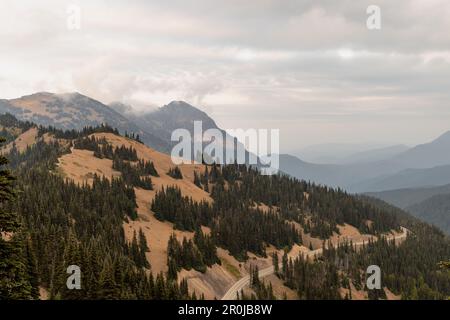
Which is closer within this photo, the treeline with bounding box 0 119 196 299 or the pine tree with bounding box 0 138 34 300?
the pine tree with bounding box 0 138 34 300

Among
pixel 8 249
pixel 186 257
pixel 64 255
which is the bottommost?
pixel 186 257

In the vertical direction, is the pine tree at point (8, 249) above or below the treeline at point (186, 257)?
above

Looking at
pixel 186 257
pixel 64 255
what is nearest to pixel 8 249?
pixel 64 255

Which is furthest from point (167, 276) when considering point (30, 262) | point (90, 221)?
point (30, 262)

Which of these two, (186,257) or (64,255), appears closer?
(64,255)

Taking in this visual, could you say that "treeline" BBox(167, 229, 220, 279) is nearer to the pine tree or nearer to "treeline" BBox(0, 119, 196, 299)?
"treeline" BBox(0, 119, 196, 299)

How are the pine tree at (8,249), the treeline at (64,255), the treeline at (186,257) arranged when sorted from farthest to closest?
1. the treeline at (186,257)
2. the treeline at (64,255)
3. the pine tree at (8,249)

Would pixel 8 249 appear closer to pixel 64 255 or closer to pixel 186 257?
pixel 64 255

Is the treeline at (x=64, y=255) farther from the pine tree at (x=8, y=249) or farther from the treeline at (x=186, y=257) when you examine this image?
the treeline at (x=186, y=257)

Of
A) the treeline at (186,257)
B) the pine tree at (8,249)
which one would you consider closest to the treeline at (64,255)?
the pine tree at (8,249)

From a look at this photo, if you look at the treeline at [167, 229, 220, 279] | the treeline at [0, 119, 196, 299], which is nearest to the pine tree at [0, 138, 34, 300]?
the treeline at [0, 119, 196, 299]

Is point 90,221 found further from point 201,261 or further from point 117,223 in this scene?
point 201,261

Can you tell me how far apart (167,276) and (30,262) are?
8203 cm
